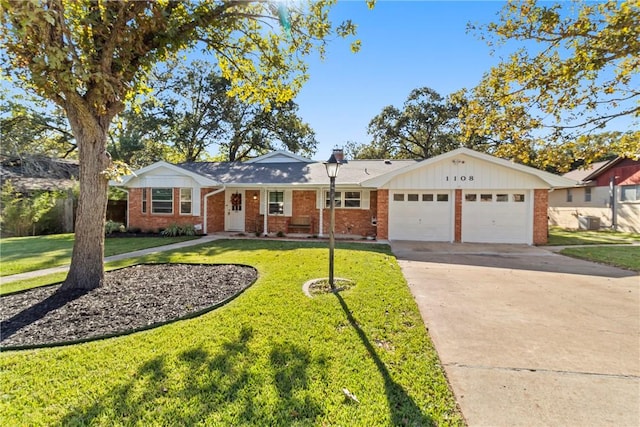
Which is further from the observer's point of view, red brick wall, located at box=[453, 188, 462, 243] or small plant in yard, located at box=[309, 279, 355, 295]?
red brick wall, located at box=[453, 188, 462, 243]

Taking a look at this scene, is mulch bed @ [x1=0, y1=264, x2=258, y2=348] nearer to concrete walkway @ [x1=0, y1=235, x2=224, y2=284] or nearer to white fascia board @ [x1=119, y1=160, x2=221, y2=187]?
concrete walkway @ [x1=0, y1=235, x2=224, y2=284]

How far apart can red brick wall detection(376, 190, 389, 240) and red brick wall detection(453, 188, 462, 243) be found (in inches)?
110

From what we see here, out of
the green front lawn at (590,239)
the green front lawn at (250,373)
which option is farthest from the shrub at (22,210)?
the green front lawn at (590,239)

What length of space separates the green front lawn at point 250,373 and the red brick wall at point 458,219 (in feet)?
29.0

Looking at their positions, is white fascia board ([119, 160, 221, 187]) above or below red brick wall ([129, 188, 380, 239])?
above

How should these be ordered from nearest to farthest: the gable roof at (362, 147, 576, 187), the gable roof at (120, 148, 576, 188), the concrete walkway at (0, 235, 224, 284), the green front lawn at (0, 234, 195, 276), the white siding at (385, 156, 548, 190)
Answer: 1. the concrete walkway at (0, 235, 224, 284)
2. the green front lawn at (0, 234, 195, 276)
3. the gable roof at (362, 147, 576, 187)
4. the gable roof at (120, 148, 576, 188)
5. the white siding at (385, 156, 548, 190)

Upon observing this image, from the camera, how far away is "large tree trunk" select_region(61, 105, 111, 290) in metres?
5.45

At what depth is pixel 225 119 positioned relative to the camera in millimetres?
26016

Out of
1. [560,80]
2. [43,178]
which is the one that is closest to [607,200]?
[560,80]

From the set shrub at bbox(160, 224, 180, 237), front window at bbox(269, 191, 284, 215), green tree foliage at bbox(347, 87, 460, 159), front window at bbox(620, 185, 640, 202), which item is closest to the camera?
shrub at bbox(160, 224, 180, 237)

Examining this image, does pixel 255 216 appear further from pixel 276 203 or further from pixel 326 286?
pixel 326 286

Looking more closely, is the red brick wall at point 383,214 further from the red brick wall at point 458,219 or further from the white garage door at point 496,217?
the white garage door at point 496,217

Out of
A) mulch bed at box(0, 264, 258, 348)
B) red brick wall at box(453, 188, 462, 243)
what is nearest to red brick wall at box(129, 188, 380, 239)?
red brick wall at box(453, 188, 462, 243)

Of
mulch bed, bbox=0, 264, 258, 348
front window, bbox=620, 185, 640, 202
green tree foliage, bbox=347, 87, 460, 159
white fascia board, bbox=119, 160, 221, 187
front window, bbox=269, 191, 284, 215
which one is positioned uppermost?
green tree foliage, bbox=347, 87, 460, 159
